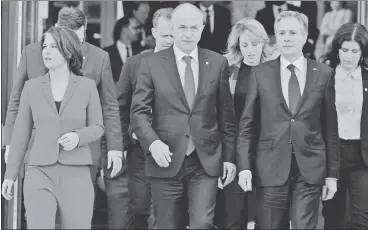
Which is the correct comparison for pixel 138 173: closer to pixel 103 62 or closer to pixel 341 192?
pixel 103 62

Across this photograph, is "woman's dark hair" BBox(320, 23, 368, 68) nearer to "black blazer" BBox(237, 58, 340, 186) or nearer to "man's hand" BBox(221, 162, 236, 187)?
"black blazer" BBox(237, 58, 340, 186)

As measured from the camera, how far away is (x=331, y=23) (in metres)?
6.25

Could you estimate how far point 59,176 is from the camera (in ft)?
15.5

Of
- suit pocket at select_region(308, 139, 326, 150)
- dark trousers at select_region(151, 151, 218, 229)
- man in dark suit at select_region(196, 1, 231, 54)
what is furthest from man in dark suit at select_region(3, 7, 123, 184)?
suit pocket at select_region(308, 139, 326, 150)

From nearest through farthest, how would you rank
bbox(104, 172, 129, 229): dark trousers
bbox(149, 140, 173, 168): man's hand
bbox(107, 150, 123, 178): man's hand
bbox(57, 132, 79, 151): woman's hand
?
1. bbox(149, 140, 173, 168): man's hand
2. bbox(57, 132, 79, 151): woman's hand
3. bbox(107, 150, 123, 178): man's hand
4. bbox(104, 172, 129, 229): dark trousers

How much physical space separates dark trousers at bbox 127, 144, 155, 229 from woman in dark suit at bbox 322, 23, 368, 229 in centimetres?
150

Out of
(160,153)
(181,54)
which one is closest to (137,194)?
(160,153)

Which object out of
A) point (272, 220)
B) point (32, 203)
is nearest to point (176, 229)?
point (272, 220)

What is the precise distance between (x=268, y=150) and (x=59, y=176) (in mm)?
1397

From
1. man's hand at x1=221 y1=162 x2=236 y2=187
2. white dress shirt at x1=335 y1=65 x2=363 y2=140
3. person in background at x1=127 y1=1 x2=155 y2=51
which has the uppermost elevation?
person in background at x1=127 y1=1 x2=155 y2=51

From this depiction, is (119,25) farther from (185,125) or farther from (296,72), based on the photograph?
(296,72)

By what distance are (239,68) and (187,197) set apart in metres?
1.30

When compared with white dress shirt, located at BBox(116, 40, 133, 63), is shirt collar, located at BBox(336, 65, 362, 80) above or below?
below

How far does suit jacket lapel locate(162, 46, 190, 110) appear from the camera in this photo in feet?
16.1
